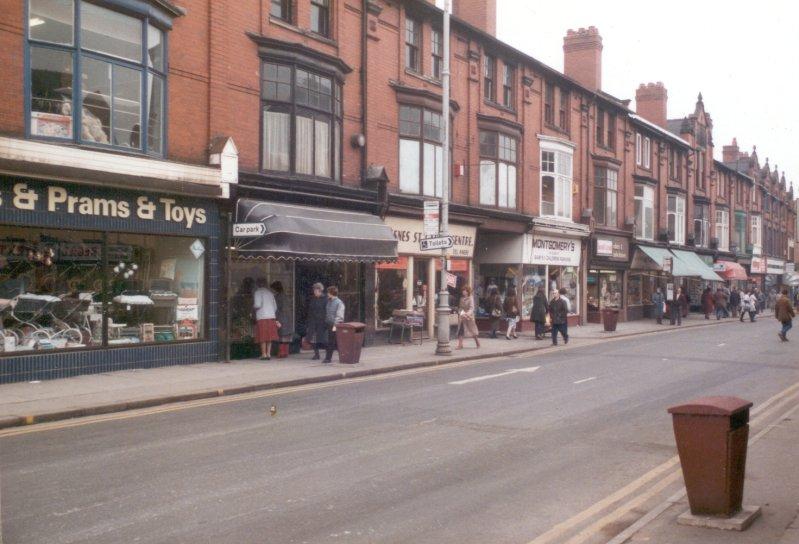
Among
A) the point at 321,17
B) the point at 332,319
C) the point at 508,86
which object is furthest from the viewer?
the point at 508,86

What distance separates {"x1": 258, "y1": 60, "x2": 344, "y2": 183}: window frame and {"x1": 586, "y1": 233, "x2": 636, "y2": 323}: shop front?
17.8m

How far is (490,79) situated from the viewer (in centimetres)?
2806

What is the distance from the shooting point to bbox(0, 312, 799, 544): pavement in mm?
6238

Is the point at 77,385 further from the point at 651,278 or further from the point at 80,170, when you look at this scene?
the point at 651,278

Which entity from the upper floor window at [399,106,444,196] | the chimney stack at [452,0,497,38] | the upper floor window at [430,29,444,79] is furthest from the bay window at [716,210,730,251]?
the upper floor window at [399,106,444,196]

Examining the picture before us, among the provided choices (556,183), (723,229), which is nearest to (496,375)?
(556,183)

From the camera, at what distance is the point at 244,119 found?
18.4 meters

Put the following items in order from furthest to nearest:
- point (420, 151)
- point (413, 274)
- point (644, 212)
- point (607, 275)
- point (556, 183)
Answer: point (644, 212)
point (607, 275)
point (556, 183)
point (413, 274)
point (420, 151)

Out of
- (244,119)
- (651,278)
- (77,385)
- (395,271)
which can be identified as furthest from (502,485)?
(651,278)

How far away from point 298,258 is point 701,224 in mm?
39019

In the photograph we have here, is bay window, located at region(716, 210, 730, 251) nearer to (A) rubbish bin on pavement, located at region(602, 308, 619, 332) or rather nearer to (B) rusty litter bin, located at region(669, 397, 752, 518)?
(A) rubbish bin on pavement, located at region(602, 308, 619, 332)

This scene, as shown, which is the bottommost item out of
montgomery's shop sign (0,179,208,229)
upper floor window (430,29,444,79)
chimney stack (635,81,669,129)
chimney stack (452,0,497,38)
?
montgomery's shop sign (0,179,208,229)

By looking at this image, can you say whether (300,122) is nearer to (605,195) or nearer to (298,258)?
(298,258)

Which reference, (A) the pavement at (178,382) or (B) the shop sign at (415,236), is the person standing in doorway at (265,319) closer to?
(A) the pavement at (178,382)
